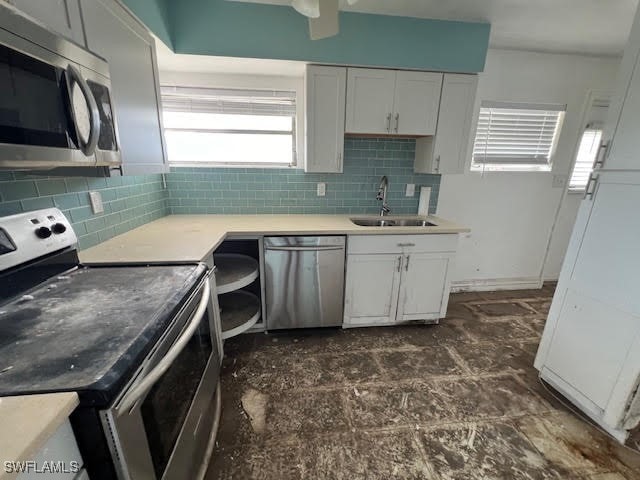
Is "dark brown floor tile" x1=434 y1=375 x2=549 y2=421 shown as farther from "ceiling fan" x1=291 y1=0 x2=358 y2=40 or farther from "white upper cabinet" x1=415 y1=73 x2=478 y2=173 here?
"ceiling fan" x1=291 y1=0 x2=358 y2=40

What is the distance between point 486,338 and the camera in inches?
93.0

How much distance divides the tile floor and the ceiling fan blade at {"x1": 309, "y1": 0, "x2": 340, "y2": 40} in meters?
2.09

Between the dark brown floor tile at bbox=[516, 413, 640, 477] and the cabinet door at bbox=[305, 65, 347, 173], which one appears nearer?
the dark brown floor tile at bbox=[516, 413, 640, 477]

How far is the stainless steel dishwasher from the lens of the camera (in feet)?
6.89

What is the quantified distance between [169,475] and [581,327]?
7.27 ft

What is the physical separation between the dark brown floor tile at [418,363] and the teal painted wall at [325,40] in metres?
2.26

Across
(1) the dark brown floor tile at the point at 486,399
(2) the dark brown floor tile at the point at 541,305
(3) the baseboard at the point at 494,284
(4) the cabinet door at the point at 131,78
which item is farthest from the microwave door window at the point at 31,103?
(2) the dark brown floor tile at the point at 541,305

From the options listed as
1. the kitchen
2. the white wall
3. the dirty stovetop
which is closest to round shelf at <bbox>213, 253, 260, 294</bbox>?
the kitchen

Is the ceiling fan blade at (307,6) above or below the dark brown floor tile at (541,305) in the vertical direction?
above

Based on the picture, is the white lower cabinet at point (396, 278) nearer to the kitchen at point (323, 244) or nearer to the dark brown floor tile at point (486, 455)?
the kitchen at point (323, 244)

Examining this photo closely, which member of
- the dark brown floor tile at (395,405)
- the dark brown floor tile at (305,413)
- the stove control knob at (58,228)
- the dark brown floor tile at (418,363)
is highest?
the stove control knob at (58,228)

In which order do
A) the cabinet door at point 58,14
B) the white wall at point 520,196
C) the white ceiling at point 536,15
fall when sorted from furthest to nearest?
the white wall at point 520,196
the white ceiling at point 536,15
the cabinet door at point 58,14

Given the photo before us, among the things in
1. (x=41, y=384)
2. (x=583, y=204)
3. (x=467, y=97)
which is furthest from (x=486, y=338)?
(x=41, y=384)

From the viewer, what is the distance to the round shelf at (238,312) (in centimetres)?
205
